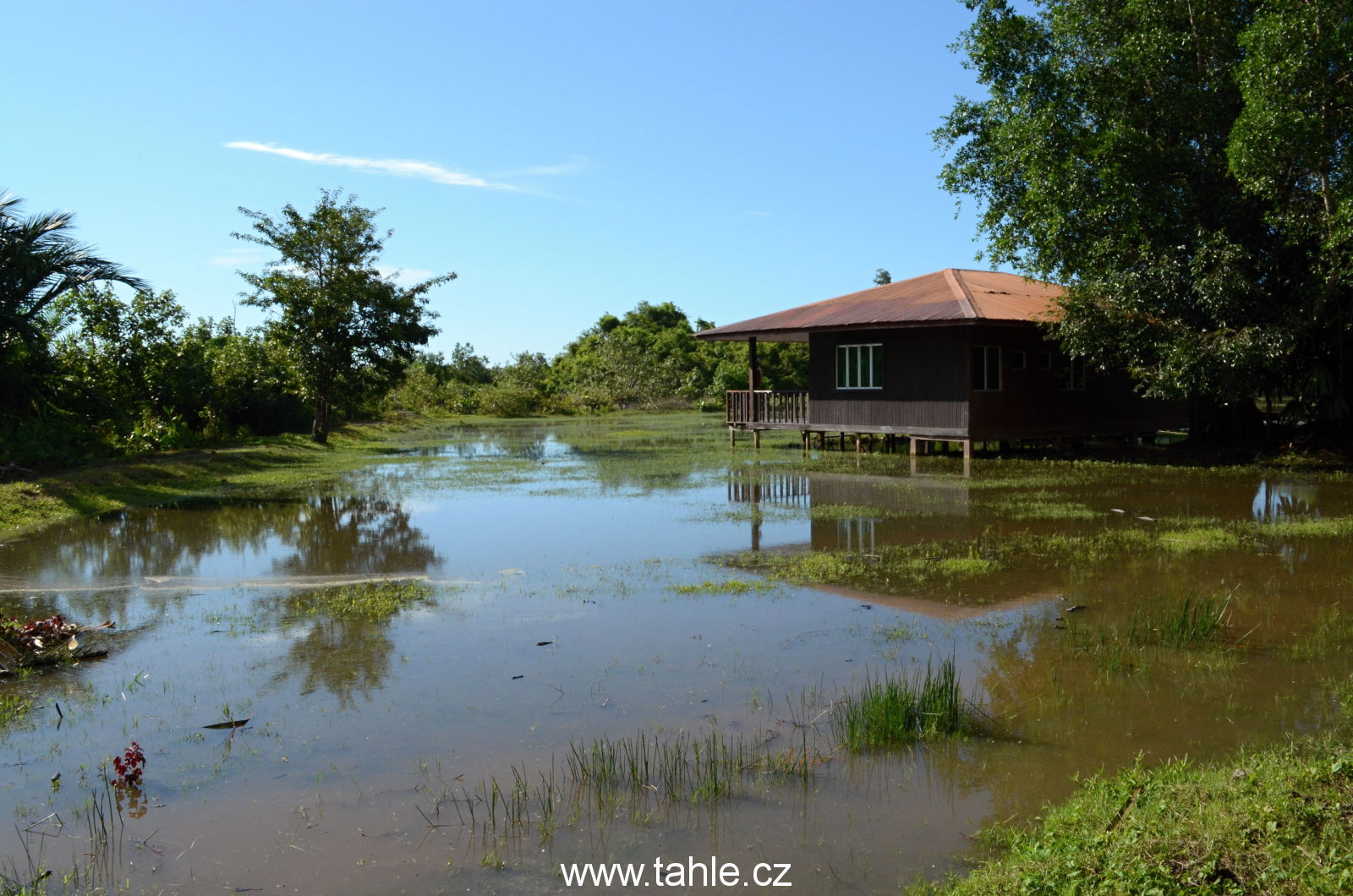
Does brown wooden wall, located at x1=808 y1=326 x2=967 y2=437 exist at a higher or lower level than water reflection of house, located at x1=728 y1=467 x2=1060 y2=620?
higher

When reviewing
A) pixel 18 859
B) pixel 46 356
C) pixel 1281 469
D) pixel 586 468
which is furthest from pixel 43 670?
pixel 1281 469

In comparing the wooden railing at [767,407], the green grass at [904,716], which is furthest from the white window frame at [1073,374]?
the green grass at [904,716]

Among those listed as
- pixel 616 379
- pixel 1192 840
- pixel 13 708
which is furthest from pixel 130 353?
pixel 616 379

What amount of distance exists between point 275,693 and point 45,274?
1434cm

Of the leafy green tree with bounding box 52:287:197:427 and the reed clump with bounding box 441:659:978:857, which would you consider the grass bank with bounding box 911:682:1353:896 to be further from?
the leafy green tree with bounding box 52:287:197:427

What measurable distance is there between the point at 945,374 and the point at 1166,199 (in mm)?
5951

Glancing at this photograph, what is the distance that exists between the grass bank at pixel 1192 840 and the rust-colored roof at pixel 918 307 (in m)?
17.1

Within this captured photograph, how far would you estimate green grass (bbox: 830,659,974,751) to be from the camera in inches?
225

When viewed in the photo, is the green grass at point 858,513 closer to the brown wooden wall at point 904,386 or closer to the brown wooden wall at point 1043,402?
the brown wooden wall at point 1043,402

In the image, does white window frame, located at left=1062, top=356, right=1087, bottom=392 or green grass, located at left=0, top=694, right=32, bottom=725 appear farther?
white window frame, located at left=1062, top=356, right=1087, bottom=392

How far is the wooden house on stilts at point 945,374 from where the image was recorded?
22.2m

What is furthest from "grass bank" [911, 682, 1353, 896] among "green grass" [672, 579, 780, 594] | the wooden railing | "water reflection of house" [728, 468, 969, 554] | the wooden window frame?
the wooden railing

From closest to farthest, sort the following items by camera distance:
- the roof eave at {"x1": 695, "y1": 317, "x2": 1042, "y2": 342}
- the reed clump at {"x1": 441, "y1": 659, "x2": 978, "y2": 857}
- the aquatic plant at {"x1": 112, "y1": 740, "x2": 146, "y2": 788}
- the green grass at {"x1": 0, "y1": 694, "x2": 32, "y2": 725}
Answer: the reed clump at {"x1": 441, "y1": 659, "x2": 978, "y2": 857} < the aquatic plant at {"x1": 112, "y1": 740, "x2": 146, "y2": 788} < the green grass at {"x1": 0, "y1": 694, "x2": 32, "y2": 725} < the roof eave at {"x1": 695, "y1": 317, "x2": 1042, "y2": 342}

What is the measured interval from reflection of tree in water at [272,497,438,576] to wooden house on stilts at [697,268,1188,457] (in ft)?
39.9
